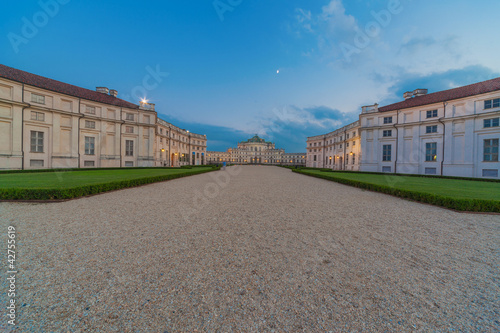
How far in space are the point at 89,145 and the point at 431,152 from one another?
4600 cm

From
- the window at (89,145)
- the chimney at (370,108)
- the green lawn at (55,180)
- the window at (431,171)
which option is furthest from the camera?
the chimney at (370,108)

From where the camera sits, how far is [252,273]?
2.81 meters

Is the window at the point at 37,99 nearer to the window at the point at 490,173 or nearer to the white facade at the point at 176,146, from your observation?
the white facade at the point at 176,146

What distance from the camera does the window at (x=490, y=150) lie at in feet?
62.8

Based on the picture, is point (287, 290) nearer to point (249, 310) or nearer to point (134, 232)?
point (249, 310)

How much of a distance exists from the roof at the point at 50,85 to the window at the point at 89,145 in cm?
549

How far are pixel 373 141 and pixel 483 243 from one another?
29014mm

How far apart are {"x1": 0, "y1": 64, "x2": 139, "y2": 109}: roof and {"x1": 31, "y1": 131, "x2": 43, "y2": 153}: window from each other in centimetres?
543

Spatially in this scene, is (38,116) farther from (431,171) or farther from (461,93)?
(461,93)

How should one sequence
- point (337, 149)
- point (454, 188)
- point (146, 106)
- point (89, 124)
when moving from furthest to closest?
point (337, 149) < point (146, 106) < point (89, 124) < point (454, 188)

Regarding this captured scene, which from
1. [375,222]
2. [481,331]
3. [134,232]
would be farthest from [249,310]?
[375,222]

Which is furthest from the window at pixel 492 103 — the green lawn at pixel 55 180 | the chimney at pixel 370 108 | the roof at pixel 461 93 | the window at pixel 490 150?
the green lawn at pixel 55 180

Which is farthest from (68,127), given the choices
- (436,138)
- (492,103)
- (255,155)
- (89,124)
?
(255,155)

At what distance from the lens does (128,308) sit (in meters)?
2.09
